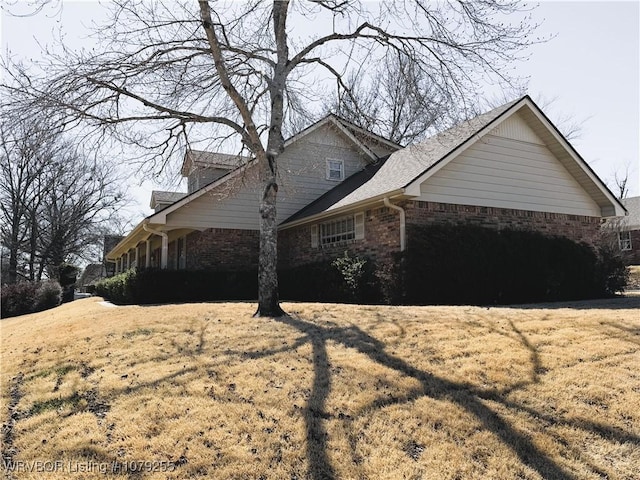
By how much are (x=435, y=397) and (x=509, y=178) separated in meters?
11.4

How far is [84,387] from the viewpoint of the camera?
582 centimetres

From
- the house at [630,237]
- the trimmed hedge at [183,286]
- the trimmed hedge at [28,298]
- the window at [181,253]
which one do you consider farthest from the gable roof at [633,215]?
the trimmed hedge at [28,298]

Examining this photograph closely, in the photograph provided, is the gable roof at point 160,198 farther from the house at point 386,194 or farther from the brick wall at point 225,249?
the brick wall at point 225,249

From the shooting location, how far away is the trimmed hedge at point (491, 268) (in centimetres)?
1221

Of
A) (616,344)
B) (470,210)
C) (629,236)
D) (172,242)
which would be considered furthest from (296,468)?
(629,236)

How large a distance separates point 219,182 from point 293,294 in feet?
15.8

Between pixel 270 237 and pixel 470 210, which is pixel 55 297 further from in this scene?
pixel 470 210

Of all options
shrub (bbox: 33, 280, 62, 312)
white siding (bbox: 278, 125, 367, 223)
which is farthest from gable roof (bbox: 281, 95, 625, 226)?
shrub (bbox: 33, 280, 62, 312)

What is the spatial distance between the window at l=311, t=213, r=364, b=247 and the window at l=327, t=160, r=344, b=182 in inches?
128

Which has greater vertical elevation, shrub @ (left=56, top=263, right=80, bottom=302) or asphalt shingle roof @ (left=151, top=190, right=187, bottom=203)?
asphalt shingle roof @ (left=151, top=190, right=187, bottom=203)

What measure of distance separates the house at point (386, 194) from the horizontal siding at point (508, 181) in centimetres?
3

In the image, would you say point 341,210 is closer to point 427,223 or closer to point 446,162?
point 427,223

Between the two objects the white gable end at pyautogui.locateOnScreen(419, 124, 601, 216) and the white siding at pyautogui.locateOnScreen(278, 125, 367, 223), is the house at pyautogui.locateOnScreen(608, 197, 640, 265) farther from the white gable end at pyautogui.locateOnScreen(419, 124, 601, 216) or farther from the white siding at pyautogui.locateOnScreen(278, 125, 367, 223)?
the white siding at pyautogui.locateOnScreen(278, 125, 367, 223)

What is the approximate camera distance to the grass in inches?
159
